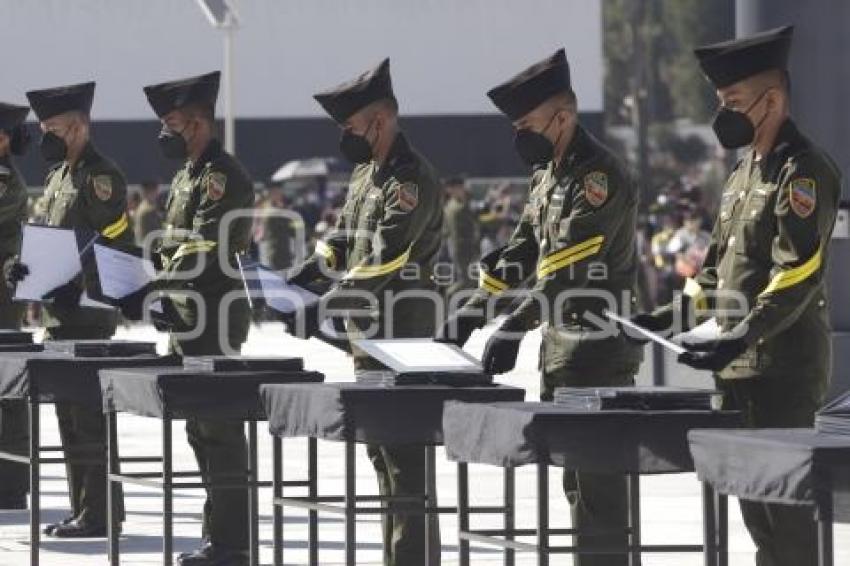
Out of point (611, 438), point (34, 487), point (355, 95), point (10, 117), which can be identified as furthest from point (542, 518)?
point (10, 117)

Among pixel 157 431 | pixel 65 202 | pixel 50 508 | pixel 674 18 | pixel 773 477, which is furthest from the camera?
pixel 674 18

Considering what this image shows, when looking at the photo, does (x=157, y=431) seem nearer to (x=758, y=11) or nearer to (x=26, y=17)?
(x=758, y=11)

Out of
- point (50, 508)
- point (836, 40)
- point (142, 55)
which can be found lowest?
point (50, 508)

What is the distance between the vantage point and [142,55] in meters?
42.2

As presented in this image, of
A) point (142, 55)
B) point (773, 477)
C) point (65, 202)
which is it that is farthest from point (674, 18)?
point (773, 477)

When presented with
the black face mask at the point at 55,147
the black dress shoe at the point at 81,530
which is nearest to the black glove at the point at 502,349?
the black dress shoe at the point at 81,530

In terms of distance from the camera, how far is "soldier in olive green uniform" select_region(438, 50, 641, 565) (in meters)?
9.46

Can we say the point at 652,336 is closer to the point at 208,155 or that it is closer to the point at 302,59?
the point at 208,155

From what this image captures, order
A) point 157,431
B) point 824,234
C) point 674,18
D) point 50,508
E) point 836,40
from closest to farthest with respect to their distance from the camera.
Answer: point 824,234 → point 50,508 → point 836,40 → point 157,431 → point 674,18

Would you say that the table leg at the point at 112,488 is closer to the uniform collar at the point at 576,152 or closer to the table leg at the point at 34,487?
the table leg at the point at 34,487

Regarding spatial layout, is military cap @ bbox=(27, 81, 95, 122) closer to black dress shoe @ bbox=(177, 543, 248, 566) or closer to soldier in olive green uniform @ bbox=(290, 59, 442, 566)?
soldier in olive green uniform @ bbox=(290, 59, 442, 566)

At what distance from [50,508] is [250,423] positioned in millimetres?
4215

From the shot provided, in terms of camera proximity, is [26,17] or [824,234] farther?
[26,17]

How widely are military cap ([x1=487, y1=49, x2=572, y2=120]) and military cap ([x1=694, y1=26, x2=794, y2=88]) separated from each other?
1.19m
